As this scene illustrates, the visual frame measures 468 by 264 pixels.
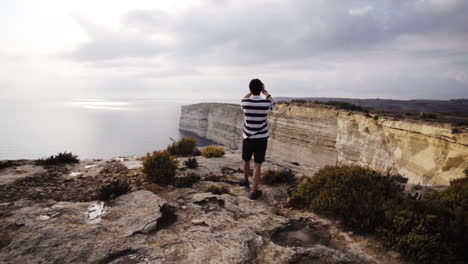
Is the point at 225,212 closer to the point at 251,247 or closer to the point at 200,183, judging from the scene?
the point at 251,247

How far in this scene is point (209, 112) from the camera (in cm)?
7644

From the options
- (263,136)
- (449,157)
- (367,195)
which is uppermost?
(263,136)

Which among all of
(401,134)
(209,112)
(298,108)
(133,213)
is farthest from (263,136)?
(209,112)

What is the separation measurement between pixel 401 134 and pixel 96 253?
22385 millimetres

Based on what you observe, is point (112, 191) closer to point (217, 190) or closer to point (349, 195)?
point (217, 190)

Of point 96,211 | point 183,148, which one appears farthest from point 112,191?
point 183,148

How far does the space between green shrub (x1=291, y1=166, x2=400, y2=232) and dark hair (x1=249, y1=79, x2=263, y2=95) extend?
8.24 ft

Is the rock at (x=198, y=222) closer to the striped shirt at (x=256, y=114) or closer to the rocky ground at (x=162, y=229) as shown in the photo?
the rocky ground at (x=162, y=229)

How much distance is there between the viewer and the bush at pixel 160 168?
20.2 feet

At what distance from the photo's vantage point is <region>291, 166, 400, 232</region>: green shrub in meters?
4.05

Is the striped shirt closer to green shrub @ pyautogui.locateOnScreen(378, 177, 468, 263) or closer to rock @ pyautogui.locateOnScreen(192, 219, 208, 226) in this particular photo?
rock @ pyautogui.locateOnScreen(192, 219, 208, 226)

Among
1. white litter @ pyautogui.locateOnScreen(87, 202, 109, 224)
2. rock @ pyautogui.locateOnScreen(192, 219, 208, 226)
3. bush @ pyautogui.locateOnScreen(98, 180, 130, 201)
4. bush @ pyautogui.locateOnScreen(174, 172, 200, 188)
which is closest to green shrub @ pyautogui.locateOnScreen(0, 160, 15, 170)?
bush @ pyautogui.locateOnScreen(98, 180, 130, 201)

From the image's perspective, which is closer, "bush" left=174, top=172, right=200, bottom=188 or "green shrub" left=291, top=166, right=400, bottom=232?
"green shrub" left=291, top=166, right=400, bottom=232

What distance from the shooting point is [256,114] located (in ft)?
16.5
